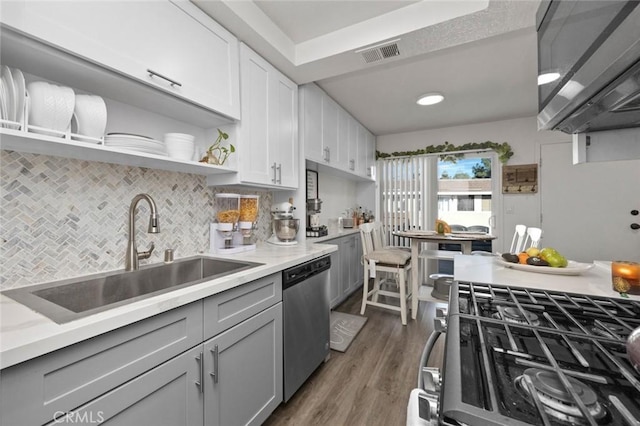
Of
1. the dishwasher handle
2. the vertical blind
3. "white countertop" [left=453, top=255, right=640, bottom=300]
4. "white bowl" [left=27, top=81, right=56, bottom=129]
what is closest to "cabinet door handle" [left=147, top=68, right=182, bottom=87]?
"white bowl" [left=27, top=81, right=56, bottom=129]

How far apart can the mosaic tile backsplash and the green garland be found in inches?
147

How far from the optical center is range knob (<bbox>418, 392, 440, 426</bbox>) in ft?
1.49

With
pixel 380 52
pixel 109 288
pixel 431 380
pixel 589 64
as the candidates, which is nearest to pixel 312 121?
pixel 380 52

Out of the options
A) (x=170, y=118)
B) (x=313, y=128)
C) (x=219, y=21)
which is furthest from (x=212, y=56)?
(x=313, y=128)

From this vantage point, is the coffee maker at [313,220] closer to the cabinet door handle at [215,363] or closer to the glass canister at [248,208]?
the glass canister at [248,208]

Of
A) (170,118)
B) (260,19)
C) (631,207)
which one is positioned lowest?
(631,207)

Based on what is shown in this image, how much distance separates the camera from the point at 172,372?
0.93m

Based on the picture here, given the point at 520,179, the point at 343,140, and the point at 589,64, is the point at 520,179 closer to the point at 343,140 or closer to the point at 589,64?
the point at 343,140

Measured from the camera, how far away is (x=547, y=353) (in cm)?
Answer: 52

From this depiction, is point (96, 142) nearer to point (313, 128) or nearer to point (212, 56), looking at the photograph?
point (212, 56)

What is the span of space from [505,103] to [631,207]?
2055mm

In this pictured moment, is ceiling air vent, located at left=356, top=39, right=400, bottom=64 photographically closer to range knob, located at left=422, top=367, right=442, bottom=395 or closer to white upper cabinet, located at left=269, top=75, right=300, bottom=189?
white upper cabinet, located at left=269, top=75, right=300, bottom=189

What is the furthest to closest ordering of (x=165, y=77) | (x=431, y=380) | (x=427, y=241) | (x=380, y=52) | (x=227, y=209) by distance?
(x=427, y=241) < (x=227, y=209) < (x=380, y=52) < (x=165, y=77) < (x=431, y=380)

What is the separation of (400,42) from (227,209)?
5.72ft
